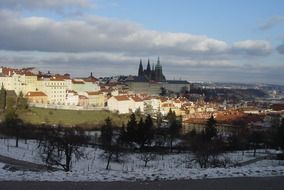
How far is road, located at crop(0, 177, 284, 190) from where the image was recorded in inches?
440

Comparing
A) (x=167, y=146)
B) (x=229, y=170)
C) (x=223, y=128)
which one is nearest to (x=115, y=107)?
(x=223, y=128)

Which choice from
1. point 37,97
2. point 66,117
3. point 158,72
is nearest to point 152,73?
point 158,72

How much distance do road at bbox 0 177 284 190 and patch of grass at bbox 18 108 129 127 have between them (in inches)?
2714

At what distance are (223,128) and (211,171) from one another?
76.8 metres

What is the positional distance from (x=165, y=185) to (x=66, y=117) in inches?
3104

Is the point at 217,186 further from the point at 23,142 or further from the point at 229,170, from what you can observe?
the point at 23,142

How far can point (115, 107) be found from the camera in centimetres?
11519

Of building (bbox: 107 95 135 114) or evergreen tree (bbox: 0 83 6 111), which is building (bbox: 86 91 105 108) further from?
evergreen tree (bbox: 0 83 6 111)

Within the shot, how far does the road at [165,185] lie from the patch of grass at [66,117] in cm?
6894

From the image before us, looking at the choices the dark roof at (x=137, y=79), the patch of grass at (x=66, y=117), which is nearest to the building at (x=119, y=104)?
the patch of grass at (x=66, y=117)

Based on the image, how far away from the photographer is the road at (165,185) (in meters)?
11.2

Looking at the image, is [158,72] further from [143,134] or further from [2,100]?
[143,134]

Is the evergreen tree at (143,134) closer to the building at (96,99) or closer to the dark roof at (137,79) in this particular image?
the building at (96,99)

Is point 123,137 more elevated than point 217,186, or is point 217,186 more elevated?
point 217,186
